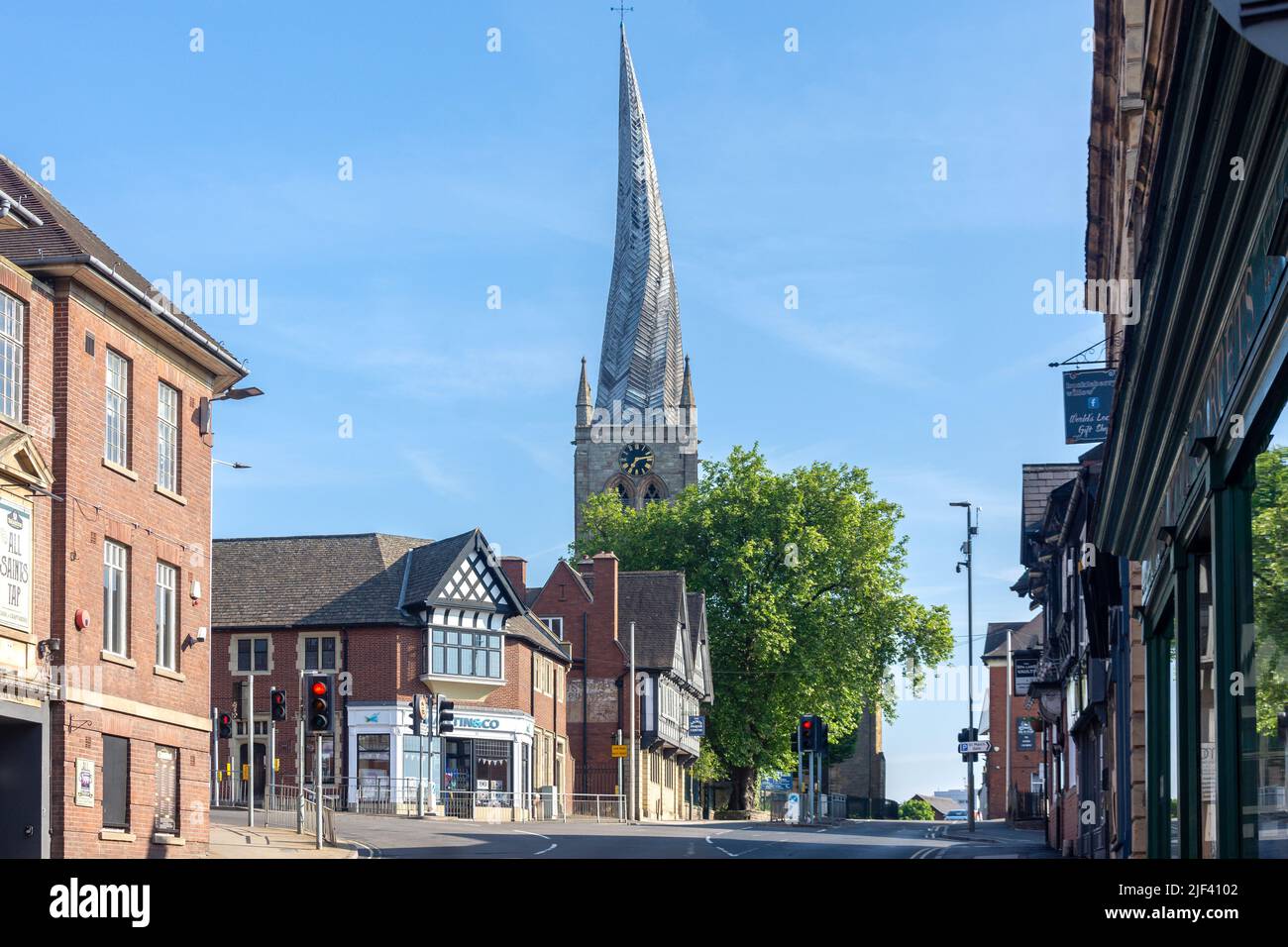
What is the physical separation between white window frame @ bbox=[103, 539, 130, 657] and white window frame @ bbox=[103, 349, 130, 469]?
158 centimetres

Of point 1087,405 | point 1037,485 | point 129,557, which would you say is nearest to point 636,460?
point 1037,485

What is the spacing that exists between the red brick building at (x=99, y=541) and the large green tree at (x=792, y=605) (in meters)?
51.1

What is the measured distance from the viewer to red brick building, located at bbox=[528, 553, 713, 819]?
79.3m

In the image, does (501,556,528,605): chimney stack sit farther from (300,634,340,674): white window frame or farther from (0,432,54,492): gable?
→ (0,432,54,492): gable

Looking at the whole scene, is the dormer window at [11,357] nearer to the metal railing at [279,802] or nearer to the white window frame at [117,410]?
the white window frame at [117,410]

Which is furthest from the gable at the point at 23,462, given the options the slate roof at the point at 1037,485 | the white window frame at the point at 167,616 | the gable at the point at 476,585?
the gable at the point at 476,585

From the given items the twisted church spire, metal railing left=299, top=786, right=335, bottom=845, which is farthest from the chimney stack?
the twisted church spire

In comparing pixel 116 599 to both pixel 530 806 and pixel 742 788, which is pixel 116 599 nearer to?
pixel 530 806

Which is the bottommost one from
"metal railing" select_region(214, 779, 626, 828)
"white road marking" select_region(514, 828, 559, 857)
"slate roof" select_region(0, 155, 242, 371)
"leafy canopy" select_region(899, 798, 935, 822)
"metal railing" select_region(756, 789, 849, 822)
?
"leafy canopy" select_region(899, 798, 935, 822)

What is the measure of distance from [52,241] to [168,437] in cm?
551

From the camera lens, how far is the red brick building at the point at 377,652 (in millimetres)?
63625

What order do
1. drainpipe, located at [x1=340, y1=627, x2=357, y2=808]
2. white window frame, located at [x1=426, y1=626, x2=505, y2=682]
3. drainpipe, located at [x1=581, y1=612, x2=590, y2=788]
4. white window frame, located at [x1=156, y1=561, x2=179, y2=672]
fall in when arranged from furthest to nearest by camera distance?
1. drainpipe, located at [x1=581, y1=612, x2=590, y2=788]
2. white window frame, located at [x1=426, y1=626, x2=505, y2=682]
3. drainpipe, located at [x1=340, y1=627, x2=357, y2=808]
4. white window frame, located at [x1=156, y1=561, x2=179, y2=672]

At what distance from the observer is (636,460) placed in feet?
426
